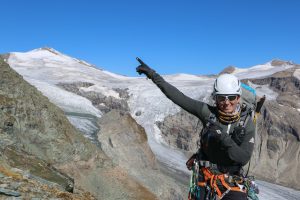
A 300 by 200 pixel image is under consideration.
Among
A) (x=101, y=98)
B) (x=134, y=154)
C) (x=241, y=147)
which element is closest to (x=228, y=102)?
(x=241, y=147)

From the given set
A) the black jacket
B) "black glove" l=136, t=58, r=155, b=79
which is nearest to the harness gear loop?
the black jacket

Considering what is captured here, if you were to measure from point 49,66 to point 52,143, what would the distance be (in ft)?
292

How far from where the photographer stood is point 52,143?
1625 centimetres

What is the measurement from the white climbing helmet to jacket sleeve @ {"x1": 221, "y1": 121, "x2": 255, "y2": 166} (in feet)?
1.79

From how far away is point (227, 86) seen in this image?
21.3ft

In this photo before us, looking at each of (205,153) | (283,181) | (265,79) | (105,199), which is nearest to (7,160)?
(205,153)

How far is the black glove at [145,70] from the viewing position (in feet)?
25.2

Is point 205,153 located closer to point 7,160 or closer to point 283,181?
point 7,160

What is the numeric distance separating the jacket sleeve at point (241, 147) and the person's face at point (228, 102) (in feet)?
1.15

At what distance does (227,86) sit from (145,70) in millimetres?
1790

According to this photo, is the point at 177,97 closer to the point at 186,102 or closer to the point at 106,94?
the point at 186,102

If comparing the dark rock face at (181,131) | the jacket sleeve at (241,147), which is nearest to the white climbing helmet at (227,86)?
the jacket sleeve at (241,147)

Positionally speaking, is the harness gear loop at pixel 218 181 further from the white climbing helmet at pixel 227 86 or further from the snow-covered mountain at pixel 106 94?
the snow-covered mountain at pixel 106 94

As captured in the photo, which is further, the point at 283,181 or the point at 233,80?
the point at 283,181
